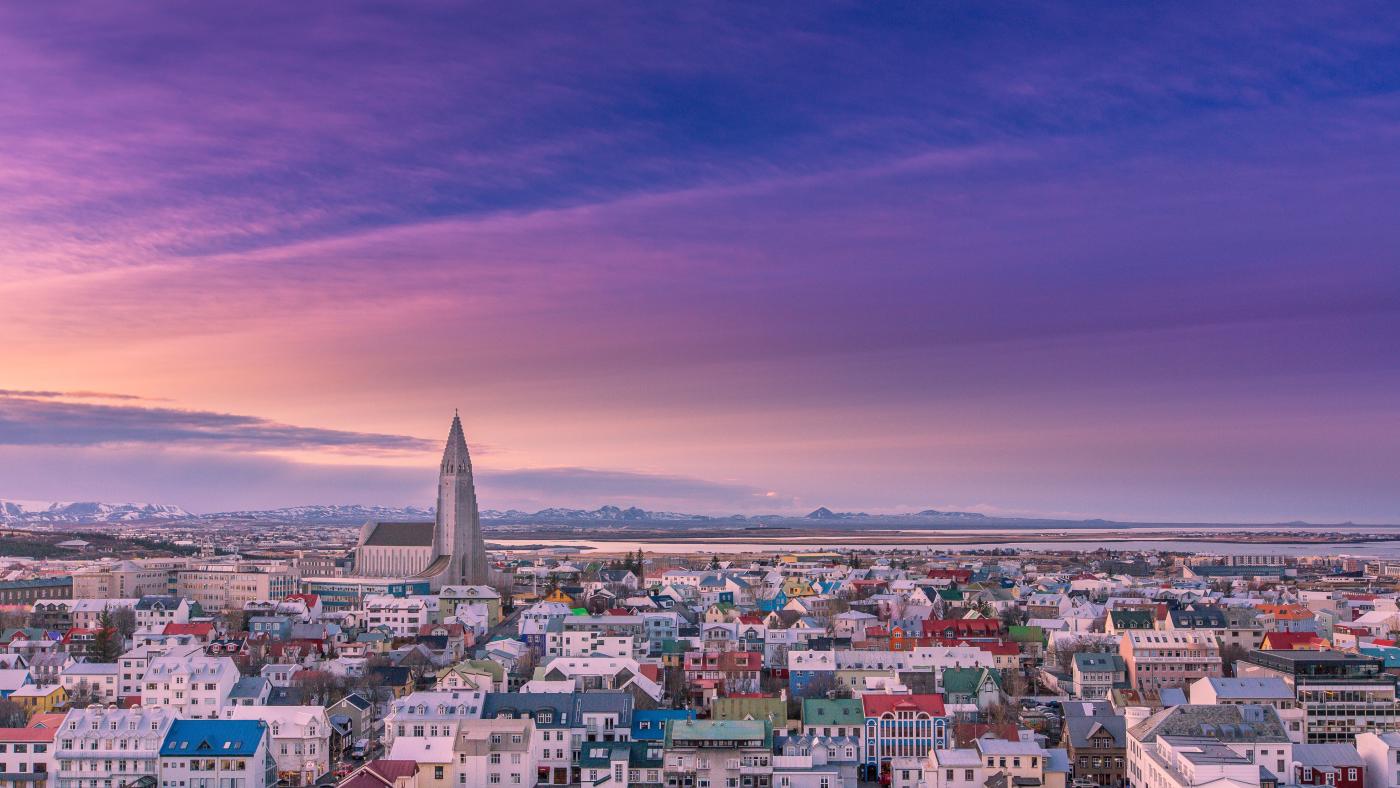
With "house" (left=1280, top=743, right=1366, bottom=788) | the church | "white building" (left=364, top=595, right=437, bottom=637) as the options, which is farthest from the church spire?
"house" (left=1280, top=743, right=1366, bottom=788)

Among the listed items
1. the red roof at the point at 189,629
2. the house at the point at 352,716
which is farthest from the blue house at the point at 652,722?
the red roof at the point at 189,629

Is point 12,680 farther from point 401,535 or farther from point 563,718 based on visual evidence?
point 401,535

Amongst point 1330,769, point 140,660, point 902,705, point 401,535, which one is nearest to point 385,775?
point 902,705

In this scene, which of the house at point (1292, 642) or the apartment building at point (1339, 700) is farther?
the house at point (1292, 642)

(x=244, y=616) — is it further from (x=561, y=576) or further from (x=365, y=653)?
(x=561, y=576)

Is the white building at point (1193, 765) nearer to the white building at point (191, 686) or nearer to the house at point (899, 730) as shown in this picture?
the house at point (899, 730)

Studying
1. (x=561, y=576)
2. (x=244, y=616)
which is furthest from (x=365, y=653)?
(x=561, y=576)
